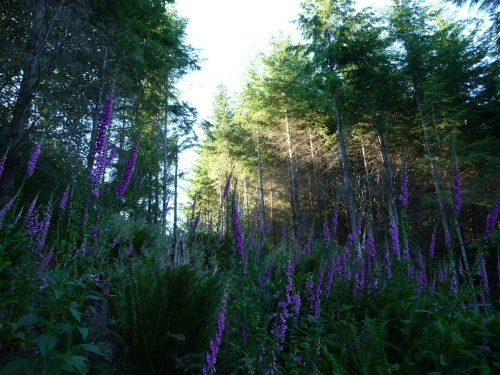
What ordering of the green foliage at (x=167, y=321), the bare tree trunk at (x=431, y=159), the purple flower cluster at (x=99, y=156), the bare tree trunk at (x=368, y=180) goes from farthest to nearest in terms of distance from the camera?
1. the bare tree trunk at (x=368, y=180)
2. the bare tree trunk at (x=431, y=159)
3. the purple flower cluster at (x=99, y=156)
4. the green foliage at (x=167, y=321)

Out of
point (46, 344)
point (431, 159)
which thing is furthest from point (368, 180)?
point (46, 344)

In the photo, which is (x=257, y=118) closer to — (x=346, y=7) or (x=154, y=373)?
(x=346, y=7)

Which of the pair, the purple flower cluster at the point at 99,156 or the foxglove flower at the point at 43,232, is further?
the foxglove flower at the point at 43,232

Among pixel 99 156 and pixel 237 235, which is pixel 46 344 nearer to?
pixel 99 156

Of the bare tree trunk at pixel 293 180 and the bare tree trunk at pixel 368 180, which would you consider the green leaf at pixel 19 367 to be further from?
the bare tree trunk at pixel 368 180

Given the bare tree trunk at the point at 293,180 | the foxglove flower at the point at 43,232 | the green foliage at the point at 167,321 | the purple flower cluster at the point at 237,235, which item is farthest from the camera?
the bare tree trunk at the point at 293,180

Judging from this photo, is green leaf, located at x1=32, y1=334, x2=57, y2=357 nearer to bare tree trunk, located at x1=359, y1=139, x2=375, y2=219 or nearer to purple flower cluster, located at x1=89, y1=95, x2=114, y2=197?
purple flower cluster, located at x1=89, y1=95, x2=114, y2=197

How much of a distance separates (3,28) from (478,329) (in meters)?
9.72

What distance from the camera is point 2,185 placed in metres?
6.26

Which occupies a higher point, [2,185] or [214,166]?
[214,166]

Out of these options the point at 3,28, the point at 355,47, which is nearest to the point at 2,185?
the point at 3,28

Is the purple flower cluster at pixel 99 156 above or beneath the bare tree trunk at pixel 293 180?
beneath

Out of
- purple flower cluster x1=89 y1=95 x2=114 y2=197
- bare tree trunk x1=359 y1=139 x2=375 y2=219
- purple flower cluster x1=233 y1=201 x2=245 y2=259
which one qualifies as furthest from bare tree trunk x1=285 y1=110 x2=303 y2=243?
purple flower cluster x1=89 y1=95 x2=114 y2=197

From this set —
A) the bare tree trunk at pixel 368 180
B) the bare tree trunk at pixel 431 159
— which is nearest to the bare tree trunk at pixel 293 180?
the bare tree trunk at pixel 368 180
